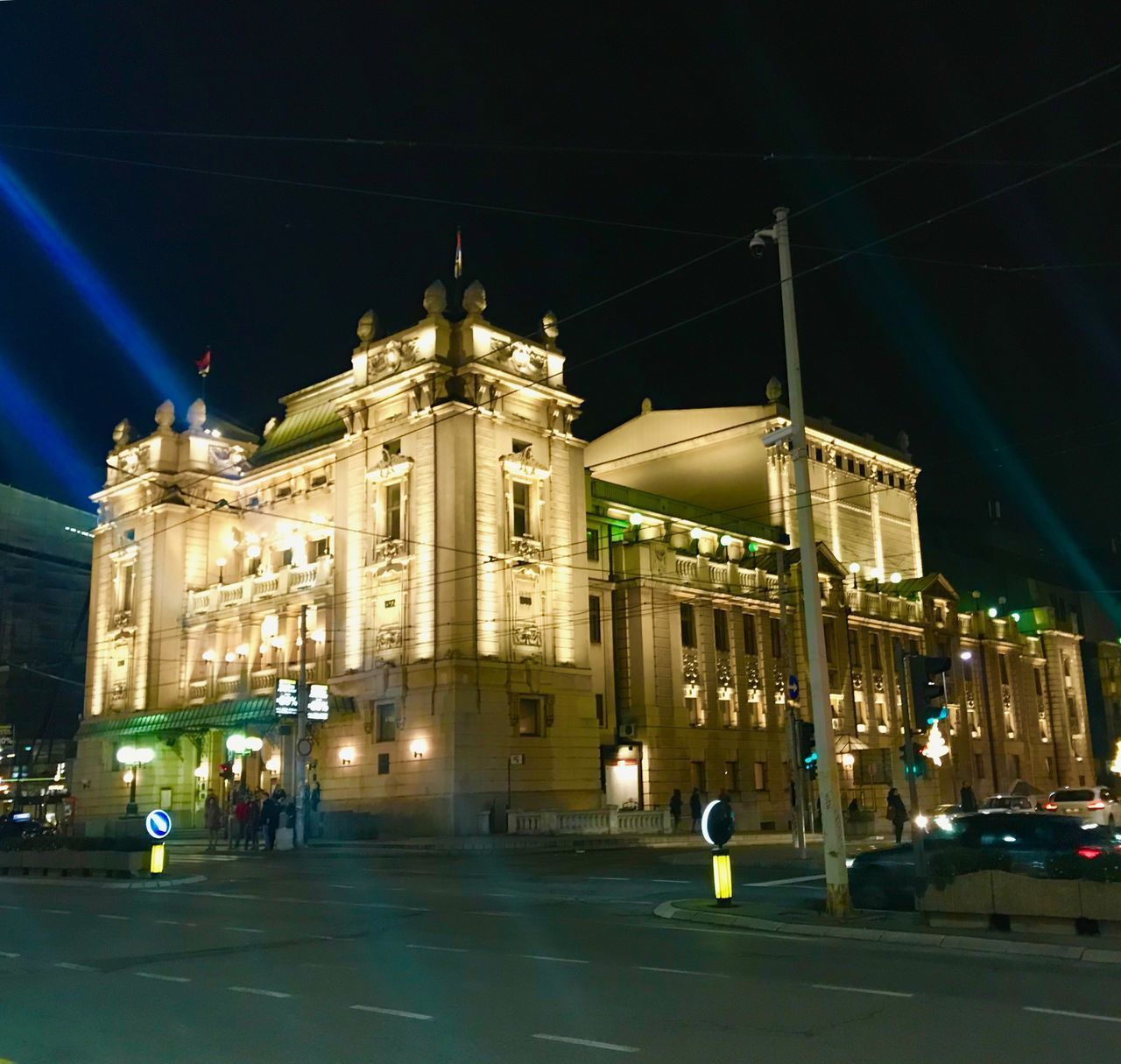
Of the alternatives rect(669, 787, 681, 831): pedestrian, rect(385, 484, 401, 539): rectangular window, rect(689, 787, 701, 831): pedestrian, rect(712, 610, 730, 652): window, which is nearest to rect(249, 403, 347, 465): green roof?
rect(385, 484, 401, 539): rectangular window

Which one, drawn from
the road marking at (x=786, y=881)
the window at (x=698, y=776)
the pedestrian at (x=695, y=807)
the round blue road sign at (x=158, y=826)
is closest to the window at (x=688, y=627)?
the window at (x=698, y=776)

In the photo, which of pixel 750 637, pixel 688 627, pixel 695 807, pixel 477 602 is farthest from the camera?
pixel 750 637

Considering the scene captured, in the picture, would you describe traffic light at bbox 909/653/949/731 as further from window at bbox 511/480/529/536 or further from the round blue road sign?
window at bbox 511/480/529/536

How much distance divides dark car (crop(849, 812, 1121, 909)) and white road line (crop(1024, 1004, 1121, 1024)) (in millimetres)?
8213

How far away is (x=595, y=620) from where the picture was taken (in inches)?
2195

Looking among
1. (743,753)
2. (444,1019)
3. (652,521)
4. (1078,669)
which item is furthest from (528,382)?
(1078,669)

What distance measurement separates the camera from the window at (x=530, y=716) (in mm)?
47812

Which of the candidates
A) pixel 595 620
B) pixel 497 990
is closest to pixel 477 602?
pixel 595 620

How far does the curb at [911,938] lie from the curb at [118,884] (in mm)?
13560

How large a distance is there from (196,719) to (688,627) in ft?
78.0

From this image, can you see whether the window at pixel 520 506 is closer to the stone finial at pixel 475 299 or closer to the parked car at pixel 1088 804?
the stone finial at pixel 475 299

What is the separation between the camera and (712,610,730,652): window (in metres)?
61.1

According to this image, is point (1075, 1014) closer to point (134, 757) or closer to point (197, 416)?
point (134, 757)

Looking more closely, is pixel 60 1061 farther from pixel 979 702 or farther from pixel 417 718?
pixel 979 702
